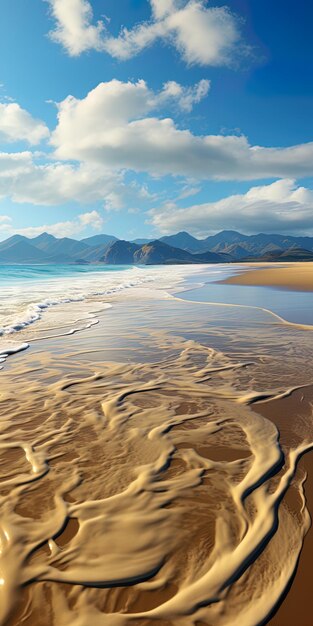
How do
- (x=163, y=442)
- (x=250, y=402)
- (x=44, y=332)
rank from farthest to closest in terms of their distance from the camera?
(x=44, y=332) → (x=250, y=402) → (x=163, y=442)

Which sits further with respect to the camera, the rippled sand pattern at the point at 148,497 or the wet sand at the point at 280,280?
the wet sand at the point at 280,280

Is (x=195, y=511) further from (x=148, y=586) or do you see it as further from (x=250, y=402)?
(x=250, y=402)

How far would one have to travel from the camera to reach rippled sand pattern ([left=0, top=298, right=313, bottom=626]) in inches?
82.5

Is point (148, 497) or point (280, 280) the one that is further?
point (280, 280)

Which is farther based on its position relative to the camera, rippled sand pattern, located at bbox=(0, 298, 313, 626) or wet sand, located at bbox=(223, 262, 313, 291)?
wet sand, located at bbox=(223, 262, 313, 291)

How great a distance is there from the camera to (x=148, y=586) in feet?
7.10

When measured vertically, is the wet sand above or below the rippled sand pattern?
above

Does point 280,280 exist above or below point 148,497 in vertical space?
above

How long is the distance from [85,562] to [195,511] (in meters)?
0.98

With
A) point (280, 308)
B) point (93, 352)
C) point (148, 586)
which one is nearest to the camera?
point (148, 586)

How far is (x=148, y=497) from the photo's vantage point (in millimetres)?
2969

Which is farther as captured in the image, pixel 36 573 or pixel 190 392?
pixel 190 392

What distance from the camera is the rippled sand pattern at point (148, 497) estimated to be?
2.10 metres

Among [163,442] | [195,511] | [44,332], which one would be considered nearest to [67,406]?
[163,442]
